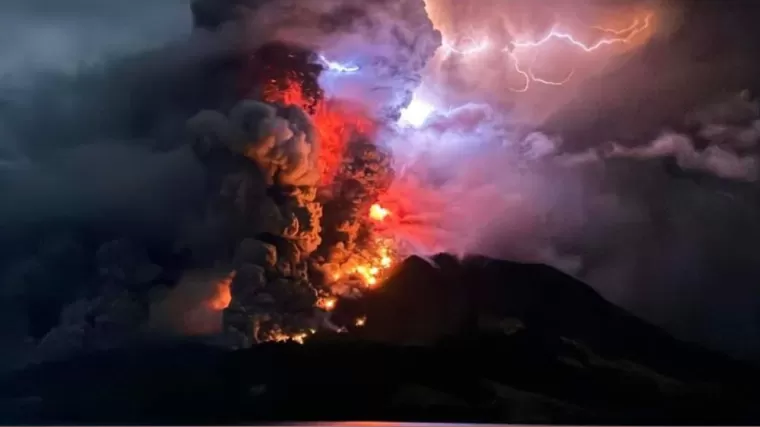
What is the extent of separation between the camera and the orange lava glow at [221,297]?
282cm

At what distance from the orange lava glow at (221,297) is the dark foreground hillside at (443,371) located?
164mm

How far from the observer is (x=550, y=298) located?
281 cm

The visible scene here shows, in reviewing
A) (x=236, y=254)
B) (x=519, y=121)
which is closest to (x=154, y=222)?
(x=236, y=254)

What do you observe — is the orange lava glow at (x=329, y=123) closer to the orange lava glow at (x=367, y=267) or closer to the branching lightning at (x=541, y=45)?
the orange lava glow at (x=367, y=267)

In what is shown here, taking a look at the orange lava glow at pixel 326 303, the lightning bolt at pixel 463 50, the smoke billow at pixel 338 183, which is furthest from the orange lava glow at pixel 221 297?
the lightning bolt at pixel 463 50

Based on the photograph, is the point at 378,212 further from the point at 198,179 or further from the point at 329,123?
the point at 198,179

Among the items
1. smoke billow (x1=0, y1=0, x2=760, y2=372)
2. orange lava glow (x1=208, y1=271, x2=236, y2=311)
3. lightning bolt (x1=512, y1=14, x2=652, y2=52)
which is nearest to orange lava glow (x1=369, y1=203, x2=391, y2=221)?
smoke billow (x1=0, y1=0, x2=760, y2=372)

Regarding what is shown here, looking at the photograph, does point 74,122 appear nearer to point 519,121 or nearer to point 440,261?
point 440,261

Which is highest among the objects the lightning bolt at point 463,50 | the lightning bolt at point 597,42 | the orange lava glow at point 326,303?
the lightning bolt at point 597,42

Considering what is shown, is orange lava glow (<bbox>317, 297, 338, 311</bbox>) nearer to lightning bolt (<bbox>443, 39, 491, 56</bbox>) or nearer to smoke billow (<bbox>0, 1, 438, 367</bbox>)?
smoke billow (<bbox>0, 1, 438, 367</bbox>)

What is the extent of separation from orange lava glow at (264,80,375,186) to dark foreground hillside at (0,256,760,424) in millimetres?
498

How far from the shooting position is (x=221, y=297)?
2.82 metres

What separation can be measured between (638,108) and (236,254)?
1681 millimetres

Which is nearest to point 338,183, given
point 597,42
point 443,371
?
point 443,371
